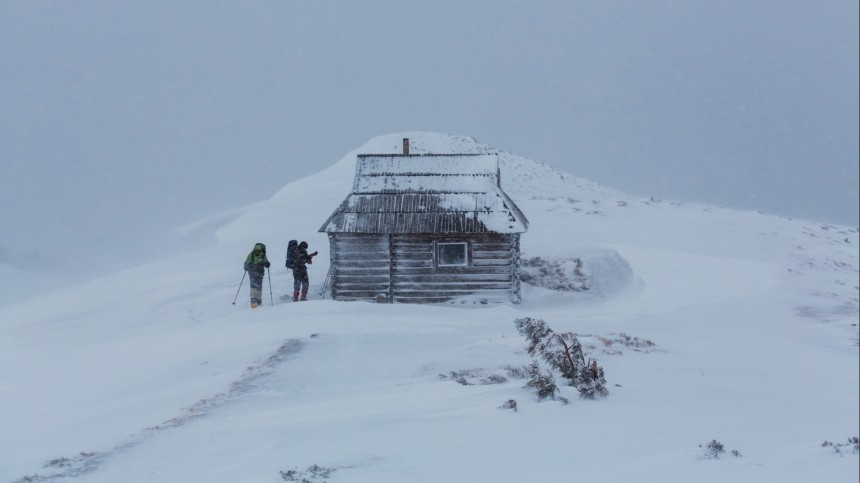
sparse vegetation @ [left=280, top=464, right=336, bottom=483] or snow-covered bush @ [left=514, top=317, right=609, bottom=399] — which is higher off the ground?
snow-covered bush @ [left=514, top=317, right=609, bottom=399]

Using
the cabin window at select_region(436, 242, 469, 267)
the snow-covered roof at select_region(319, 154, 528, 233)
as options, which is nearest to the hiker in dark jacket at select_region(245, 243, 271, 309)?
the snow-covered roof at select_region(319, 154, 528, 233)

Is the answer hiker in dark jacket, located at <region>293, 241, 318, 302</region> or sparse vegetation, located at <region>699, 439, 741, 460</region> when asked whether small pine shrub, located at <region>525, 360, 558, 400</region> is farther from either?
hiker in dark jacket, located at <region>293, 241, 318, 302</region>

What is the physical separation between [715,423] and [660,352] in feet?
13.0

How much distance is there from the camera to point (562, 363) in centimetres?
777

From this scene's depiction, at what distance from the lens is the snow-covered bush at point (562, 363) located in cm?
704

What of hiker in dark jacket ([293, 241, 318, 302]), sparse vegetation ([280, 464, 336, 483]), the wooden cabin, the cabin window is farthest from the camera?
the cabin window

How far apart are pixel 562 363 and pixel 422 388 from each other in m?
1.82

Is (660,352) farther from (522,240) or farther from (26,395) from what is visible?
(522,240)

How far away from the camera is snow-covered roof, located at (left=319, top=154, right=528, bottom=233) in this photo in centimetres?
1806

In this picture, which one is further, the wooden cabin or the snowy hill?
the wooden cabin

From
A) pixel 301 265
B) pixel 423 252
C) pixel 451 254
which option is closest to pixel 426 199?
pixel 423 252

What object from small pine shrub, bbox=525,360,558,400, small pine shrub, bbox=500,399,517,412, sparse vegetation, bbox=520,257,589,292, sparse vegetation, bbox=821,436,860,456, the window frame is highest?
the window frame

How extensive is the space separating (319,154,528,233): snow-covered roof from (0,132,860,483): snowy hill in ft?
9.20

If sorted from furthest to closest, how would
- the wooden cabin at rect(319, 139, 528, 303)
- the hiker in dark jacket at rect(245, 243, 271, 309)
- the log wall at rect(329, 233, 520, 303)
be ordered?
the log wall at rect(329, 233, 520, 303) < the wooden cabin at rect(319, 139, 528, 303) < the hiker in dark jacket at rect(245, 243, 271, 309)
